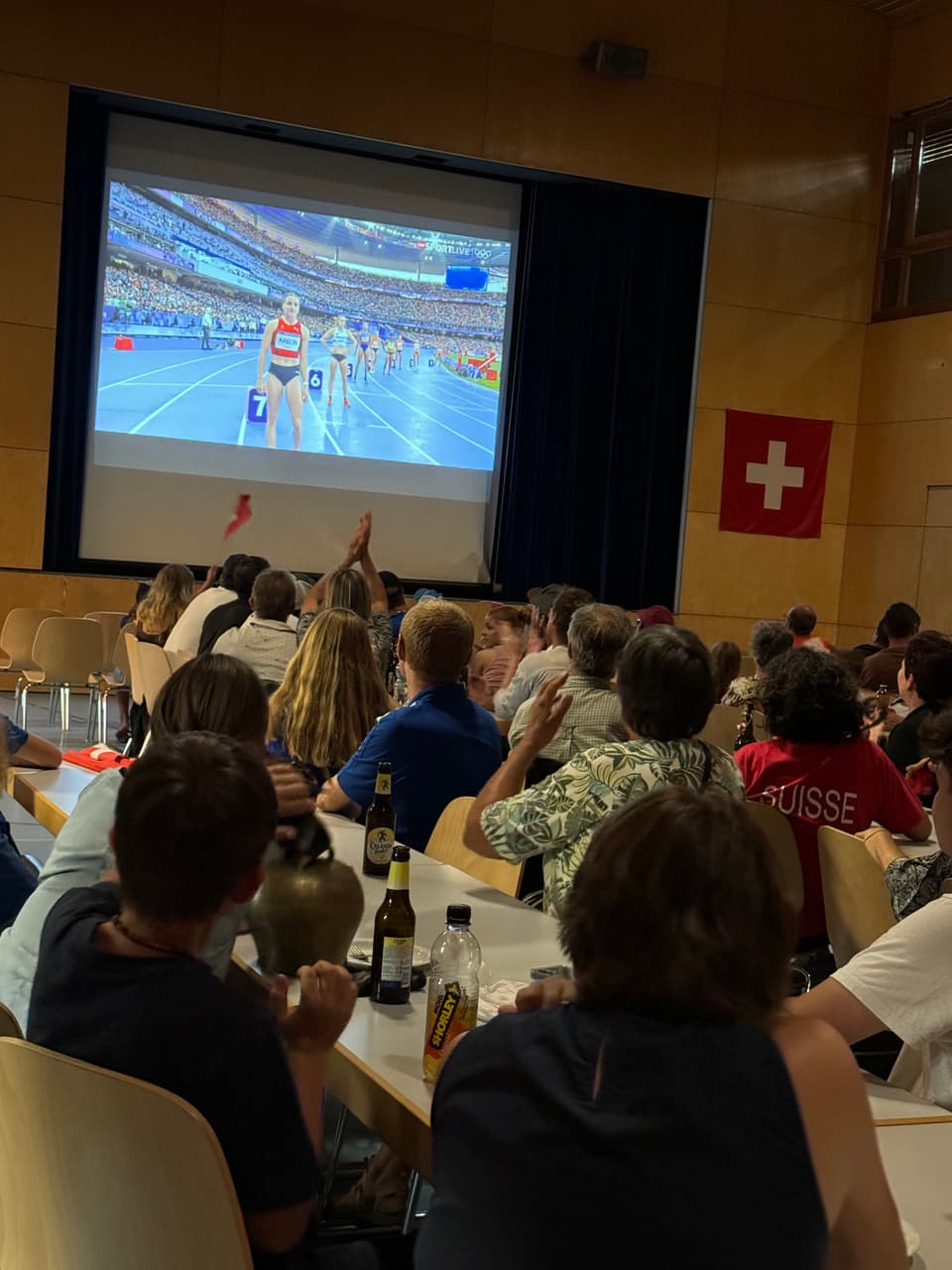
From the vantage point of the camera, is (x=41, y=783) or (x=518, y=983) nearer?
(x=518, y=983)

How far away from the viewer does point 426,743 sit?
151 inches

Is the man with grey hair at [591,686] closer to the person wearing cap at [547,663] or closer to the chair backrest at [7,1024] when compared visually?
the person wearing cap at [547,663]

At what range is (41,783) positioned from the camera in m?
3.81

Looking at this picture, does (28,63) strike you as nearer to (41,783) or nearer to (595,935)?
(41,783)

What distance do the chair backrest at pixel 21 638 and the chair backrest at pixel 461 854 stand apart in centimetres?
616

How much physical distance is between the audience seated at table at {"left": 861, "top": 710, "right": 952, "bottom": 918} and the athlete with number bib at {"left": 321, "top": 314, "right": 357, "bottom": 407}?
9026mm

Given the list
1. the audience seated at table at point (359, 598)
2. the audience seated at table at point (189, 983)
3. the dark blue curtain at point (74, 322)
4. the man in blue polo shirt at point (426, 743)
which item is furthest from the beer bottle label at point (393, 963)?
the dark blue curtain at point (74, 322)

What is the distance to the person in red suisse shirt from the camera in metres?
3.71

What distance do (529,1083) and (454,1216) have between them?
145mm

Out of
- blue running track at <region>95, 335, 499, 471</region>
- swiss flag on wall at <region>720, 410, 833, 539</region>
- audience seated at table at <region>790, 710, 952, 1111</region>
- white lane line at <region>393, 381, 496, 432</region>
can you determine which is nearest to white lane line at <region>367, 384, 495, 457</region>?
blue running track at <region>95, 335, 499, 471</region>

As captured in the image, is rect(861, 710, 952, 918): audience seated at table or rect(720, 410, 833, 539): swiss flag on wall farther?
rect(720, 410, 833, 539): swiss flag on wall

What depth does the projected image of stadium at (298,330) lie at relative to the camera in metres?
11.4

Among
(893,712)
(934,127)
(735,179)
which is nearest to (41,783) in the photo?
(893,712)

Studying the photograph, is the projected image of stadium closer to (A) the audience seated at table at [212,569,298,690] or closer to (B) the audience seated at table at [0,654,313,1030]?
(A) the audience seated at table at [212,569,298,690]
